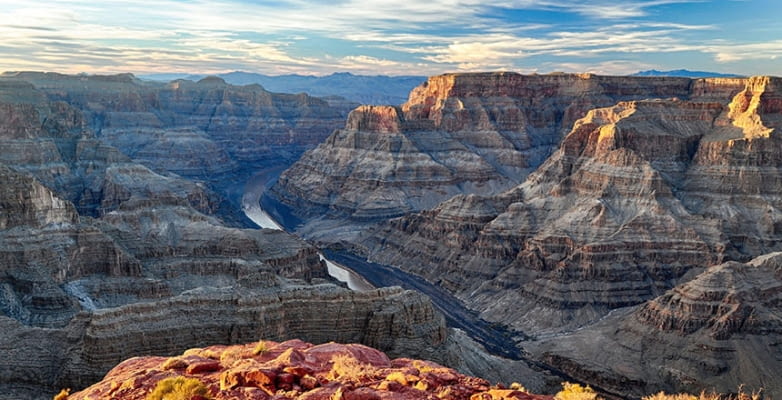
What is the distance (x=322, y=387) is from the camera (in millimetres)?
25719

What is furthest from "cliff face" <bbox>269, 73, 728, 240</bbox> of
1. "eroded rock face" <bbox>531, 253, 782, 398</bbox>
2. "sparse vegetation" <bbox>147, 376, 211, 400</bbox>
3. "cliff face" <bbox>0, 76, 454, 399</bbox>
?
"sparse vegetation" <bbox>147, 376, 211, 400</bbox>

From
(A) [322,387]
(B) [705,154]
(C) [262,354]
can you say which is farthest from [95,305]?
(B) [705,154]

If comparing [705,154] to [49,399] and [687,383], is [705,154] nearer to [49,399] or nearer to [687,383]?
[687,383]

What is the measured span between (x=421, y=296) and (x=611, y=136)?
229 feet

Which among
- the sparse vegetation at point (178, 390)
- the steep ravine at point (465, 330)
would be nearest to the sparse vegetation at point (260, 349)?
the sparse vegetation at point (178, 390)

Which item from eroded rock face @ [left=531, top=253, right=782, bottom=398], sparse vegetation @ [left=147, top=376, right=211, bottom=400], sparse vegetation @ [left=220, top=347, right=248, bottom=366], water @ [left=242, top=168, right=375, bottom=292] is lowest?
water @ [left=242, top=168, right=375, bottom=292]

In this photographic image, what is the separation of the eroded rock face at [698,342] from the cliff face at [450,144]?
79830 millimetres

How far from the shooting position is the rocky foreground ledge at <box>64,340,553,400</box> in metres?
25.1

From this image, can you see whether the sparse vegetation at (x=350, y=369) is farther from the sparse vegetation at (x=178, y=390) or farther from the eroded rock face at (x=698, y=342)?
the eroded rock face at (x=698, y=342)

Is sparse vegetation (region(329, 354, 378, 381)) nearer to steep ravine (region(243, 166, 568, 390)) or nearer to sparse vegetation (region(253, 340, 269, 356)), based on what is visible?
sparse vegetation (region(253, 340, 269, 356))

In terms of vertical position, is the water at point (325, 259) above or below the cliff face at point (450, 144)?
below

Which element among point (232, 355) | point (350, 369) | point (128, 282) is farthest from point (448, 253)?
point (350, 369)

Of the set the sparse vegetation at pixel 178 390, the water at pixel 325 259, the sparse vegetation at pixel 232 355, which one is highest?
the sparse vegetation at pixel 178 390

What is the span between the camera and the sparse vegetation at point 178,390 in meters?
25.2
